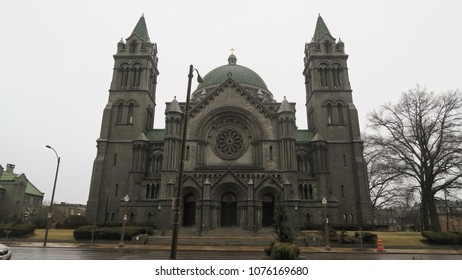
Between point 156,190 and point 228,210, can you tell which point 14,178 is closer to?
point 156,190

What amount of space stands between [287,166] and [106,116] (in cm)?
2893

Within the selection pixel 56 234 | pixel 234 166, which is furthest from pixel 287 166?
pixel 56 234

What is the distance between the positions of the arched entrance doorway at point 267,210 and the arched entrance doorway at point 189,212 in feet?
29.5

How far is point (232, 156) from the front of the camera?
42.8m

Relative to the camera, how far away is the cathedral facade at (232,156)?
3797cm

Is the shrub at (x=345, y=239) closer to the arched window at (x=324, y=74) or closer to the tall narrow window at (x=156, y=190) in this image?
the tall narrow window at (x=156, y=190)

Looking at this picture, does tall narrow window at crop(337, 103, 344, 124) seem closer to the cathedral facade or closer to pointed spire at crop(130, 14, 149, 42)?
the cathedral facade

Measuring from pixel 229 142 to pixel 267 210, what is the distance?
11056mm

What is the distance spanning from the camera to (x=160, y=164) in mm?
45125

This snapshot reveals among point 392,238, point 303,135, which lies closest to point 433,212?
point 392,238

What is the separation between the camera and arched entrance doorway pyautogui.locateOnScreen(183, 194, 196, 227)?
38.9 meters

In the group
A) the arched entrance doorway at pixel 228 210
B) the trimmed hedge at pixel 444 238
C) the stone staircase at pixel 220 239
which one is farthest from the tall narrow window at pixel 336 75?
the stone staircase at pixel 220 239

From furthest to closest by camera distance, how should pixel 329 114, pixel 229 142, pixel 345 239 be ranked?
pixel 329 114 < pixel 229 142 < pixel 345 239
